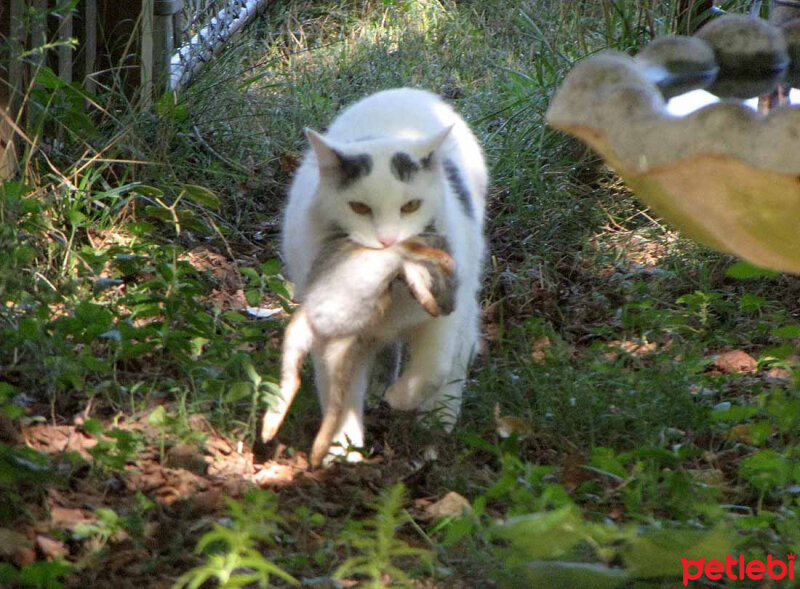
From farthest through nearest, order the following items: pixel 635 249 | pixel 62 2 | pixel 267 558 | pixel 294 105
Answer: pixel 294 105
pixel 635 249
pixel 62 2
pixel 267 558

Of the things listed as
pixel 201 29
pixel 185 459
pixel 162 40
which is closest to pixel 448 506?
pixel 185 459

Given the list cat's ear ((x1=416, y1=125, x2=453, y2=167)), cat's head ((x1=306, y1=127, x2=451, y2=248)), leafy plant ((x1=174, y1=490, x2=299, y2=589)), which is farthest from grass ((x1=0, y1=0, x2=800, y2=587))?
cat's ear ((x1=416, y1=125, x2=453, y2=167))

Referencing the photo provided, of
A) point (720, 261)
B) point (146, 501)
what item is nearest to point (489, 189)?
point (720, 261)

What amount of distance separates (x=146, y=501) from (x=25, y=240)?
4.60 feet

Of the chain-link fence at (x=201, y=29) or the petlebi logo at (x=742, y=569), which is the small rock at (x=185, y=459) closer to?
the petlebi logo at (x=742, y=569)

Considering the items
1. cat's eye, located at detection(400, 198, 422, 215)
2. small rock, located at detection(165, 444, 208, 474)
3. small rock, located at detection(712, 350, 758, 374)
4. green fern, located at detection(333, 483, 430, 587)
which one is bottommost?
small rock, located at detection(712, 350, 758, 374)

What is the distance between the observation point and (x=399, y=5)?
7.92 meters

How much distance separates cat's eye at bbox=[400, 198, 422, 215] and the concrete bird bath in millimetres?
841

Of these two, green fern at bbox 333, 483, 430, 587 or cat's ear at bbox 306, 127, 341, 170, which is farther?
cat's ear at bbox 306, 127, 341, 170

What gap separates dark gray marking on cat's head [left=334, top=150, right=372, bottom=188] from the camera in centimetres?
297

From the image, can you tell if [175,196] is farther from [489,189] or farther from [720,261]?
[720,261]

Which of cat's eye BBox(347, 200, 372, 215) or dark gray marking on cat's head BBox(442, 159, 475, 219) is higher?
cat's eye BBox(347, 200, 372, 215)

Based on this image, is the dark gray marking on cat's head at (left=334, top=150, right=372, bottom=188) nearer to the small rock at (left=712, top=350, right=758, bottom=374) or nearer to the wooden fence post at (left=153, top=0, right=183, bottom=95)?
the small rock at (left=712, top=350, right=758, bottom=374)

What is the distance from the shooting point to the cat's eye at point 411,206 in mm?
2986
